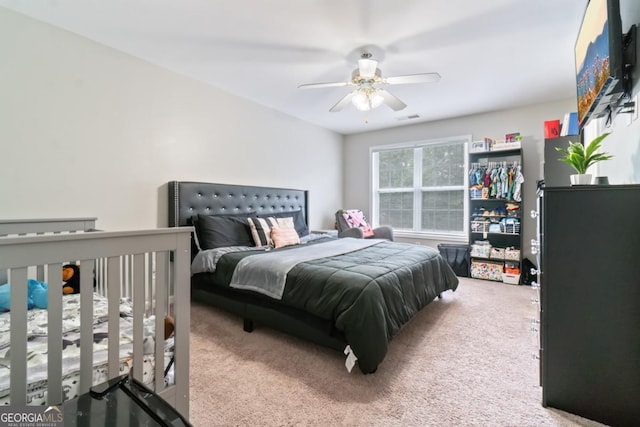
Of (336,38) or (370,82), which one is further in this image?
(370,82)

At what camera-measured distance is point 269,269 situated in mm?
2291

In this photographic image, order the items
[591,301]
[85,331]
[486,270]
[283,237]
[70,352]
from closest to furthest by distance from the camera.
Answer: [85,331]
[70,352]
[591,301]
[283,237]
[486,270]

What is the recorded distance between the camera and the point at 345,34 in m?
2.26

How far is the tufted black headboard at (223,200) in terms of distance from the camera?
9.61 ft

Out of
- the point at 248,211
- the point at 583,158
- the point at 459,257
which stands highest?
the point at 583,158

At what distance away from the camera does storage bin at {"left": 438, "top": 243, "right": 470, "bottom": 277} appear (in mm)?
4188

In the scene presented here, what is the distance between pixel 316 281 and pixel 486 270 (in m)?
3.09

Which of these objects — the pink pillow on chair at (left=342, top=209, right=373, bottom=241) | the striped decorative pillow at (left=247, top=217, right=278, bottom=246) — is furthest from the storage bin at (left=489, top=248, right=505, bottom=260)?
the striped decorative pillow at (left=247, top=217, right=278, bottom=246)

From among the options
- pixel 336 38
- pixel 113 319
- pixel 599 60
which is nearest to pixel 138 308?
pixel 113 319

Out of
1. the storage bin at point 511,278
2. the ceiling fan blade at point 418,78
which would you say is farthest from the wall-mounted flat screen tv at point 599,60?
the storage bin at point 511,278

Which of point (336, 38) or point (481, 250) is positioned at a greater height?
point (336, 38)

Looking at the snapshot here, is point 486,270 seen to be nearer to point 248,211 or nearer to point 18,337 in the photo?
point 248,211

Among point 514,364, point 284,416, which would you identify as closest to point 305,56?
point 284,416

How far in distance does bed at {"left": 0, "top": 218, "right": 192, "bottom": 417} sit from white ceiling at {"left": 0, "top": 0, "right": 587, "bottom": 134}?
69.5 inches
